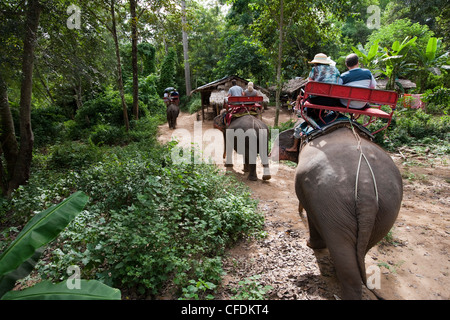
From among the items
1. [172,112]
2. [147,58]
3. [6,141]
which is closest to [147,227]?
[6,141]

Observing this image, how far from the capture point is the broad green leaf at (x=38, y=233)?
81.9 inches

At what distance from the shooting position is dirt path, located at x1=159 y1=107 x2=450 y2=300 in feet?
9.96

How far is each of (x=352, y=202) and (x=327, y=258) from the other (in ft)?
5.38

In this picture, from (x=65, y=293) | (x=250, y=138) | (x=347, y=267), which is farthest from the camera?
(x=250, y=138)

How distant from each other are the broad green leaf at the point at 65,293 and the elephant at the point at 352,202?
6.40 feet

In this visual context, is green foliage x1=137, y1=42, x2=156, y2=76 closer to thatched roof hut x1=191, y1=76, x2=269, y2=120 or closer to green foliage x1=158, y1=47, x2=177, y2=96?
green foliage x1=158, y1=47, x2=177, y2=96

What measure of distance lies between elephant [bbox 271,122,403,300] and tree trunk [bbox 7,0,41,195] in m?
6.25

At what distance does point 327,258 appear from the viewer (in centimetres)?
355

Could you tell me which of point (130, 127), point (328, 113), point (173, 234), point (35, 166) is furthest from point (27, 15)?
point (130, 127)

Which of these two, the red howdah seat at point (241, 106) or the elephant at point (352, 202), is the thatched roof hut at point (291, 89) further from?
the elephant at point (352, 202)

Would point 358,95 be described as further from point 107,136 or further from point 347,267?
point 107,136

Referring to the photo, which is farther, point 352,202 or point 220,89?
point 220,89

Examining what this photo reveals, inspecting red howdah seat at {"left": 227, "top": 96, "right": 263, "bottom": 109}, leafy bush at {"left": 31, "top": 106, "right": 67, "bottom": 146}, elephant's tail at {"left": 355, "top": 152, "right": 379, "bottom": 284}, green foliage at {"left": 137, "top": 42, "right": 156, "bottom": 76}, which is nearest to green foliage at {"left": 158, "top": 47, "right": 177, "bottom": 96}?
green foliage at {"left": 137, "top": 42, "right": 156, "bottom": 76}
